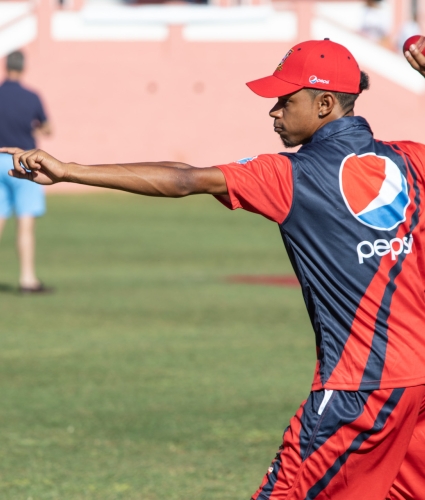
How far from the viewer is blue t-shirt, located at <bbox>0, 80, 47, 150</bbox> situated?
12.7 metres

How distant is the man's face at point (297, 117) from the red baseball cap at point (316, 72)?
0.15ft

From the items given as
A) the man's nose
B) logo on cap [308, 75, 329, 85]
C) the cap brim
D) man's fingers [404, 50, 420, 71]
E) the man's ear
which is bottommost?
the man's nose

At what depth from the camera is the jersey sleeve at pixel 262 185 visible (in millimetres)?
3797

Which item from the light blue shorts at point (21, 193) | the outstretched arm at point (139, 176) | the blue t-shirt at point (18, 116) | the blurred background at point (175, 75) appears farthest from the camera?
the blurred background at point (175, 75)

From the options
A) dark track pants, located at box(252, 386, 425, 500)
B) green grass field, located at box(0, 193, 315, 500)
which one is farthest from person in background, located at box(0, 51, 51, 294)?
dark track pants, located at box(252, 386, 425, 500)

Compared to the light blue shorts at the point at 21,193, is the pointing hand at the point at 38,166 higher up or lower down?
higher up

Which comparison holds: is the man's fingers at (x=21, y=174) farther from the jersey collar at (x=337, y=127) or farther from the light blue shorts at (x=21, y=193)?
the light blue shorts at (x=21, y=193)

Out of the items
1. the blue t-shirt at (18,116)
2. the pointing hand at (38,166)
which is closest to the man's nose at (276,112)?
the pointing hand at (38,166)

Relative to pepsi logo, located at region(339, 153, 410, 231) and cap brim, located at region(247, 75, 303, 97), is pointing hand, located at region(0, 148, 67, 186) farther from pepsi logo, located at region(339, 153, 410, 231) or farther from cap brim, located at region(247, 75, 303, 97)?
pepsi logo, located at region(339, 153, 410, 231)

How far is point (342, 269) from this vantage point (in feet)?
12.8

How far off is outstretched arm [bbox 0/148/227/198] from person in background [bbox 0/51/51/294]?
848 cm

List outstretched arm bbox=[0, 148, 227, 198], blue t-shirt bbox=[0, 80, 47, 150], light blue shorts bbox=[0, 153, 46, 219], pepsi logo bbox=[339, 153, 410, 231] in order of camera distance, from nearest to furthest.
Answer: outstretched arm bbox=[0, 148, 227, 198] < pepsi logo bbox=[339, 153, 410, 231] < light blue shorts bbox=[0, 153, 46, 219] < blue t-shirt bbox=[0, 80, 47, 150]

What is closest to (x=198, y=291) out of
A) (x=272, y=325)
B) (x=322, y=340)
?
(x=272, y=325)

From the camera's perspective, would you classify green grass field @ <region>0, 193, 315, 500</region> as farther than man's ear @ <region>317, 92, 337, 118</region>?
Yes
